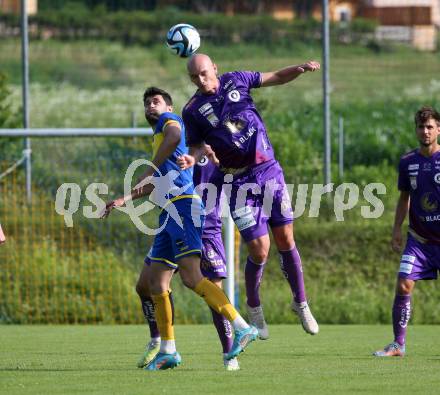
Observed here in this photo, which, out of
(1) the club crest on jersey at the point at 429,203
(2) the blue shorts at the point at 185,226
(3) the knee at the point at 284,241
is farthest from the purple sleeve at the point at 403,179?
(2) the blue shorts at the point at 185,226

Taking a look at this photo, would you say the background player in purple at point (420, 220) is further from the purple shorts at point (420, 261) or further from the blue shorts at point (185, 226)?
the blue shorts at point (185, 226)

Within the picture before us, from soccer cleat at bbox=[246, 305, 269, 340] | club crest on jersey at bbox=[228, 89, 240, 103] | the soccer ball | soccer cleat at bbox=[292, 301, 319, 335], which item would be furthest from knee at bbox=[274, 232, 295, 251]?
the soccer ball

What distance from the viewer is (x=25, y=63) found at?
17062 mm

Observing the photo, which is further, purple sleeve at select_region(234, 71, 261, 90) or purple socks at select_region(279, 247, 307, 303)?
purple socks at select_region(279, 247, 307, 303)

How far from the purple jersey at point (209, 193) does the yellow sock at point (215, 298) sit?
4.54ft

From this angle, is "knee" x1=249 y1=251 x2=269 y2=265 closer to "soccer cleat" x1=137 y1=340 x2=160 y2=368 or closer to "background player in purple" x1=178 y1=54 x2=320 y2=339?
"background player in purple" x1=178 y1=54 x2=320 y2=339

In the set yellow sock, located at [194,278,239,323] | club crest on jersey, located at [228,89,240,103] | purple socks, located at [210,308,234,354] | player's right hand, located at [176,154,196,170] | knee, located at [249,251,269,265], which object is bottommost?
purple socks, located at [210,308,234,354]

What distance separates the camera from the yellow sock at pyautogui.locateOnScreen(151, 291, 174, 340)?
8944 millimetres

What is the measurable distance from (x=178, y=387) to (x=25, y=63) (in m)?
10.4

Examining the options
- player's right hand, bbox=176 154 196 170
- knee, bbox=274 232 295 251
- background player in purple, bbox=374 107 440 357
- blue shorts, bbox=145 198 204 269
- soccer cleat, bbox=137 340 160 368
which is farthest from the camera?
background player in purple, bbox=374 107 440 357

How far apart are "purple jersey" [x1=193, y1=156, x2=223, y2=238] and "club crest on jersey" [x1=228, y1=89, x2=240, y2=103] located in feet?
3.14

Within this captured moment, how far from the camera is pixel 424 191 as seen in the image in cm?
1023

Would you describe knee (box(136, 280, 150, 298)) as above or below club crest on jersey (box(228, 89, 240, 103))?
below

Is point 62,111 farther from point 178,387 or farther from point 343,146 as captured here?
point 178,387
